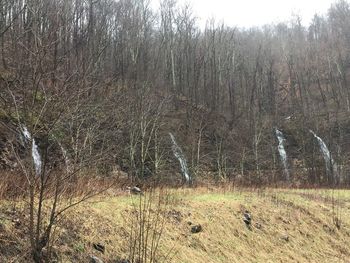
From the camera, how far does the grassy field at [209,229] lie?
6637mm

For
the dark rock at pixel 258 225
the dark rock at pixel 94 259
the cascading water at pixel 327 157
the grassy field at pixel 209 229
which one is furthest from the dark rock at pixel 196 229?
the cascading water at pixel 327 157

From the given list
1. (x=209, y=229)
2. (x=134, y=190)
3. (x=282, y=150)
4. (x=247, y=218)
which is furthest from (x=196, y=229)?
(x=282, y=150)

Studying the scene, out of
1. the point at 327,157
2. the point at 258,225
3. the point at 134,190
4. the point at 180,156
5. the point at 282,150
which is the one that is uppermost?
the point at 282,150

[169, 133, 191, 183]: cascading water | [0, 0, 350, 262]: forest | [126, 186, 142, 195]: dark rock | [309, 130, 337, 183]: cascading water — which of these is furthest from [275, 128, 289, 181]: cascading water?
[126, 186, 142, 195]: dark rock

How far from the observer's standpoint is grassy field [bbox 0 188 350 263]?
6637 millimetres

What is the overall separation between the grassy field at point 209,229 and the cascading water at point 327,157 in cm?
1518

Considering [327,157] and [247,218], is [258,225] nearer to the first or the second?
[247,218]

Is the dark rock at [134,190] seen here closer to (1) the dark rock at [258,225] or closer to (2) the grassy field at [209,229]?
(2) the grassy field at [209,229]

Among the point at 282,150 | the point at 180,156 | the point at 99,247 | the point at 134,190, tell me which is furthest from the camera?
the point at 282,150

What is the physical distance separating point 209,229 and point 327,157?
2452cm

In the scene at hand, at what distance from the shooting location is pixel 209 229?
945cm

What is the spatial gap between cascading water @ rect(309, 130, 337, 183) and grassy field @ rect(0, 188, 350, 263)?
1518 centimetres

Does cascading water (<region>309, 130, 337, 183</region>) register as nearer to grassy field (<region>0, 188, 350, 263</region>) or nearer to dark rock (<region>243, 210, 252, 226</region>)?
grassy field (<region>0, 188, 350, 263</region>)

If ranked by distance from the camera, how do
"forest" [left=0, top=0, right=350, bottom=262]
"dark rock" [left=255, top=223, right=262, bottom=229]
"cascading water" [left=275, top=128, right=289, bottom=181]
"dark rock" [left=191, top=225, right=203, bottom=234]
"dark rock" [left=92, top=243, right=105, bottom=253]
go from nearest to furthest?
1. "dark rock" [left=92, top=243, right=105, bottom=253]
2. "dark rock" [left=191, top=225, right=203, bottom=234]
3. "dark rock" [left=255, top=223, right=262, bottom=229]
4. "forest" [left=0, top=0, right=350, bottom=262]
5. "cascading water" [left=275, top=128, right=289, bottom=181]
